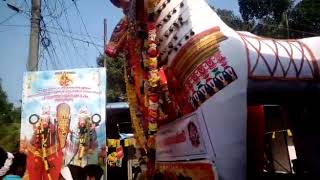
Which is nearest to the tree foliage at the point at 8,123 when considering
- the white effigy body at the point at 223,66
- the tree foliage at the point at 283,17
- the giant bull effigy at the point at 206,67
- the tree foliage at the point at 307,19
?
the giant bull effigy at the point at 206,67

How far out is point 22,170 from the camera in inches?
154

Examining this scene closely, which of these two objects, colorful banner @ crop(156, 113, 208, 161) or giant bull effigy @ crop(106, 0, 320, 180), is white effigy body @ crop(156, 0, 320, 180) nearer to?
giant bull effigy @ crop(106, 0, 320, 180)

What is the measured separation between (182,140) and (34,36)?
5695mm

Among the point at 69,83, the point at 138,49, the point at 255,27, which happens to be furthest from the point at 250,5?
the point at 138,49

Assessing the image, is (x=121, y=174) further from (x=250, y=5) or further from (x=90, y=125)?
(x=250, y=5)

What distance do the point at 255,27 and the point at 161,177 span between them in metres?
18.3

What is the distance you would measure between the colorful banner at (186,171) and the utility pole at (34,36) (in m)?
4.66

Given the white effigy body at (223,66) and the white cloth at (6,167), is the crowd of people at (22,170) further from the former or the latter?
the white effigy body at (223,66)

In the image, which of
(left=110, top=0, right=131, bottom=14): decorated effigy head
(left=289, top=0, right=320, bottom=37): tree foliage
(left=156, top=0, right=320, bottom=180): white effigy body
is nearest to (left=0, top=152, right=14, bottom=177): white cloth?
(left=156, top=0, right=320, bottom=180): white effigy body

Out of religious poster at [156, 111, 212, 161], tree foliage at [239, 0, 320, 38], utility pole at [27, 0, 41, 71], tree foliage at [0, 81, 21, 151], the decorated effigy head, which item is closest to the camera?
religious poster at [156, 111, 212, 161]

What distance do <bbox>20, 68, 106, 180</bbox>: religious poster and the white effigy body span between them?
2513 millimetres

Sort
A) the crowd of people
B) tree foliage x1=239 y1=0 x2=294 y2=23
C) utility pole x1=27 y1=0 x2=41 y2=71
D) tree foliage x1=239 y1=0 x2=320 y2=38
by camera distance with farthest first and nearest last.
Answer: tree foliage x1=239 y1=0 x2=294 y2=23 < tree foliage x1=239 y1=0 x2=320 y2=38 < utility pole x1=27 y1=0 x2=41 y2=71 < the crowd of people

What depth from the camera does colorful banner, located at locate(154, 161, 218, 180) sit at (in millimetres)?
3898

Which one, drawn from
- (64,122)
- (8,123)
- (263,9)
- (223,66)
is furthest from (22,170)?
(263,9)
